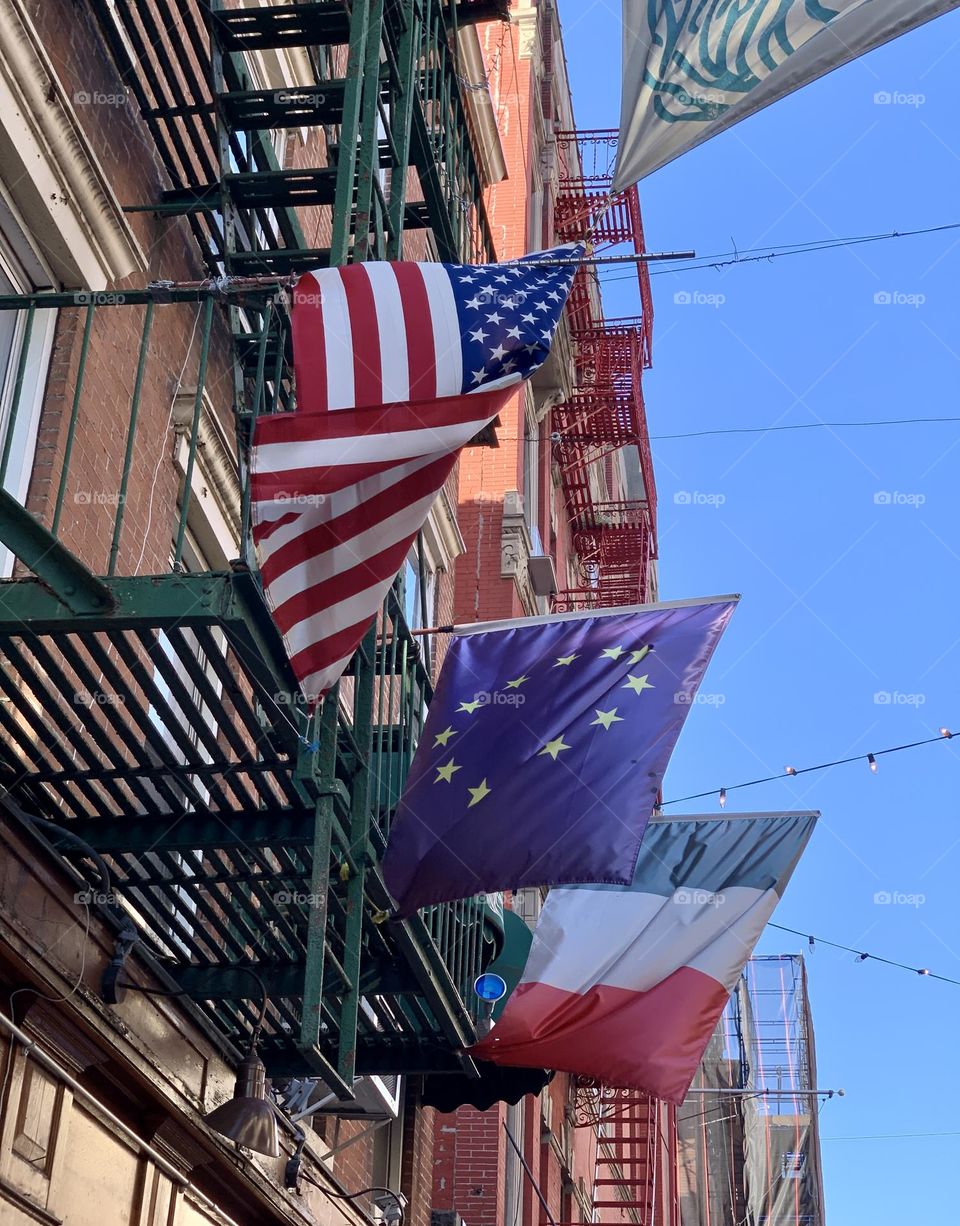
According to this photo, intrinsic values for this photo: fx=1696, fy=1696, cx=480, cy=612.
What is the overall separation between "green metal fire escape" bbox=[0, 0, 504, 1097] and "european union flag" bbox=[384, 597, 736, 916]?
0.91 ft

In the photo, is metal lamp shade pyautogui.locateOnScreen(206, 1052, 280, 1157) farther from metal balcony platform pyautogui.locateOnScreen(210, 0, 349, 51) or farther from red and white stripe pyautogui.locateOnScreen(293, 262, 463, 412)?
metal balcony platform pyautogui.locateOnScreen(210, 0, 349, 51)

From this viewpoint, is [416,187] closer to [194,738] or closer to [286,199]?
[286,199]

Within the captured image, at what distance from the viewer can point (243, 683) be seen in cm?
1026

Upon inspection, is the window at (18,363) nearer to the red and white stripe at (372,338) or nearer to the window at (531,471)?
the red and white stripe at (372,338)

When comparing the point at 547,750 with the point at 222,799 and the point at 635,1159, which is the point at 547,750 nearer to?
the point at 222,799

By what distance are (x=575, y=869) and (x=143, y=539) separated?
2818 millimetres

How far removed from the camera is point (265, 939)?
7762 millimetres

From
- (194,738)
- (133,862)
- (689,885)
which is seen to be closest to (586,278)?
(689,885)

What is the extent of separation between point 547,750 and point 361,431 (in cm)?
283

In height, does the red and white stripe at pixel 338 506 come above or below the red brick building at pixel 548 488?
below

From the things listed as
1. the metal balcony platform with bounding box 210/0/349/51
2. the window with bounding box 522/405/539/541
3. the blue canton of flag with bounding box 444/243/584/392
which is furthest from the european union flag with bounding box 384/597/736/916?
the window with bounding box 522/405/539/541

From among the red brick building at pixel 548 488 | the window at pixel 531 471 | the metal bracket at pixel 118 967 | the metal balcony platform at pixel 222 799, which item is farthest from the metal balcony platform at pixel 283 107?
the window at pixel 531 471

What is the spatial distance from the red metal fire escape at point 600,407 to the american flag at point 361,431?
50.7ft

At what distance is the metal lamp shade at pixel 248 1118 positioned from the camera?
7.83 metres
